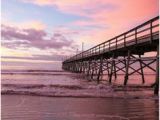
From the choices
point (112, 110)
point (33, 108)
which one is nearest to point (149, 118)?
point (112, 110)

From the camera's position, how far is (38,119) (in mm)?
6617

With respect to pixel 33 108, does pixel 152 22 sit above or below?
above

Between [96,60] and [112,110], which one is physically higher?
[96,60]

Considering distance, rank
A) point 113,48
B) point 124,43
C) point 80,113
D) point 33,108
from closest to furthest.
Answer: point 80,113 → point 33,108 → point 124,43 → point 113,48

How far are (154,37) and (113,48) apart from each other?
7.82m

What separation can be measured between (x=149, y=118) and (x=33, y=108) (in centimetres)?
283

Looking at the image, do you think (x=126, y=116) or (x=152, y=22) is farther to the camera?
(x=152, y=22)

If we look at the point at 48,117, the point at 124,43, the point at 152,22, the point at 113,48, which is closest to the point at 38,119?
the point at 48,117

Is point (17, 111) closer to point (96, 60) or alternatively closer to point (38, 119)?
point (38, 119)

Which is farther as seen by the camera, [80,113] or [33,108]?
[33,108]

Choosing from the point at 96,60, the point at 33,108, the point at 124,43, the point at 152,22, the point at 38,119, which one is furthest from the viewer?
the point at 96,60

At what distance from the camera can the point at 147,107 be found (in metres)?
8.38

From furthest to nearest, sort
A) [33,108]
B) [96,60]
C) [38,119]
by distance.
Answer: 1. [96,60]
2. [33,108]
3. [38,119]

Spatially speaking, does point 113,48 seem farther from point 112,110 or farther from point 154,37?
point 112,110
